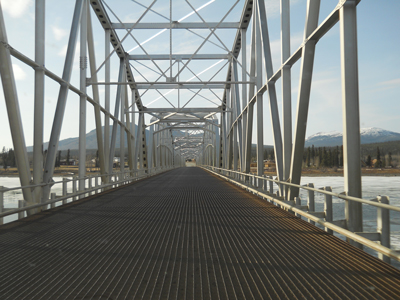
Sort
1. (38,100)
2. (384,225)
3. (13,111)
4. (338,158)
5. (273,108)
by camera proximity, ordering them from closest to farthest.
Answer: (384,225), (13,111), (38,100), (273,108), (338,158)

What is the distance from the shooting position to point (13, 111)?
874 centimetres

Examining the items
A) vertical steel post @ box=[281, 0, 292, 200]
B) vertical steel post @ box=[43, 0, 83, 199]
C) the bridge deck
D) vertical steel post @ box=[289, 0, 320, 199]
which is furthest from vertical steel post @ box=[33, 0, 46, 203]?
vertical steel post @ box=[289, 0, 320, 199]

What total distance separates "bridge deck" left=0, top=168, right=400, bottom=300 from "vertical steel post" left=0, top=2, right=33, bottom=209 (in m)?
2.14

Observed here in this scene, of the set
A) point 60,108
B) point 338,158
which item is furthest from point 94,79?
point 338,158

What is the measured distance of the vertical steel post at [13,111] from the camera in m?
8.36

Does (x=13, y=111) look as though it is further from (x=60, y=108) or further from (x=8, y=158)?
(x=60, y=108)

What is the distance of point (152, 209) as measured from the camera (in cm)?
974

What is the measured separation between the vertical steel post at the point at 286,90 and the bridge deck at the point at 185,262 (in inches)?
132

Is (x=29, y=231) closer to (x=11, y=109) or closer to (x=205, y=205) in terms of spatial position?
(x=11, y=109)

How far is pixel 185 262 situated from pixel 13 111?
6408 mm

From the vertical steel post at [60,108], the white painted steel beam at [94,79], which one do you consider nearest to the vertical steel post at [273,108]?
the vertical steel post at [60,108]

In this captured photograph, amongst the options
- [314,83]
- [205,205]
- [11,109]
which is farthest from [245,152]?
[11,109]

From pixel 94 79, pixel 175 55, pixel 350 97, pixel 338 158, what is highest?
pixel 175 55

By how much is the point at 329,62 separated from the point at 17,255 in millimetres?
6872
